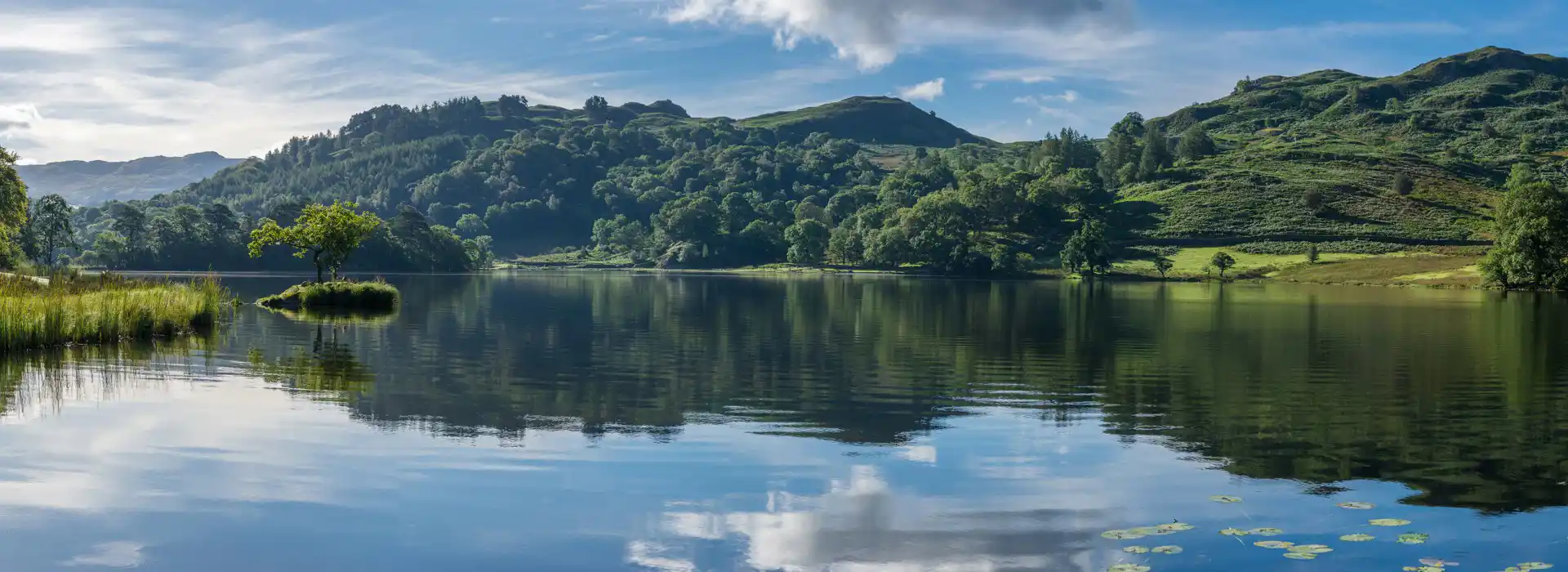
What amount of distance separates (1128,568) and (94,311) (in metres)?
45.2

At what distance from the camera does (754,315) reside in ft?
253

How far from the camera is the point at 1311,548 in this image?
52.8ft

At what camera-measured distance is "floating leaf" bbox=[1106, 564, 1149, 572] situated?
14961 millimetres

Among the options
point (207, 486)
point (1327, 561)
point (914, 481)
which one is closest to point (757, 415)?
point (914, 481)

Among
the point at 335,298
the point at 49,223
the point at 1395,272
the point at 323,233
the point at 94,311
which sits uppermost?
the point at 49,223

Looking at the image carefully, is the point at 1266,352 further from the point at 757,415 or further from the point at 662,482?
the point at 662,482

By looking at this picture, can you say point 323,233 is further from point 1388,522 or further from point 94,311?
point 1388,522

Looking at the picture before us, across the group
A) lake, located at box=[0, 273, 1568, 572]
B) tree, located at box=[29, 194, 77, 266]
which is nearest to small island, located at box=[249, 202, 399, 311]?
lake, located at box=[0, 273, 1568, 572]

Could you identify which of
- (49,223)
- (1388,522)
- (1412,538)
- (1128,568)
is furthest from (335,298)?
(49,223)

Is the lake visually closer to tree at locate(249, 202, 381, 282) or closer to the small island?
the small island

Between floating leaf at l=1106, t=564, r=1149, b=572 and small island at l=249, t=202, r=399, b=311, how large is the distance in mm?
71972

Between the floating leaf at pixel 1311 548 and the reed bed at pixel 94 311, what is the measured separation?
4268cm

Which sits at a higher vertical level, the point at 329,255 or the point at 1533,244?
the point at 1533,244

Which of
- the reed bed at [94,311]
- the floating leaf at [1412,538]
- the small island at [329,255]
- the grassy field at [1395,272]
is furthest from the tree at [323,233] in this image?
the grassy field at [1395,272]
